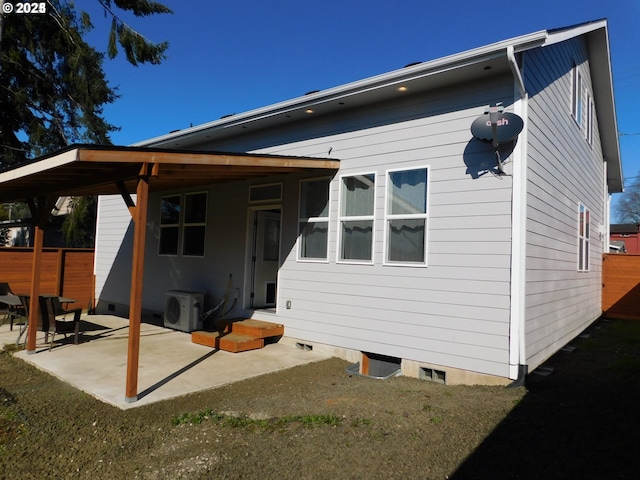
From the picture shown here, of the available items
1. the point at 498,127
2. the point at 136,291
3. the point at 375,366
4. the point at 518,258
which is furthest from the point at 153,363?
the point at 498,127

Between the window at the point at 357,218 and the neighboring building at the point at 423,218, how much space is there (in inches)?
0.9

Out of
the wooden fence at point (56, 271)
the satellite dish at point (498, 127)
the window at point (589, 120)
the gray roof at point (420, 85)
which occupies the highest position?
the window at point (589, 120)

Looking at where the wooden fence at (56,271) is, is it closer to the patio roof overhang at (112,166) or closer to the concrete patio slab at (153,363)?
the concrete patio slab at (153,363)

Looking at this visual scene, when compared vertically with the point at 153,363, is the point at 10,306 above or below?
above

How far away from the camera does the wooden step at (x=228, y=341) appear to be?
6.73 meters

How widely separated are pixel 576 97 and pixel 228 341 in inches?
305

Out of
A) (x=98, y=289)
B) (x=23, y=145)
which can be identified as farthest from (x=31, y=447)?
(x=23, y=145)

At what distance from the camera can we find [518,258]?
16.4 feet

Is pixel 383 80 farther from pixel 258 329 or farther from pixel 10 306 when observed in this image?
pixel 10 306

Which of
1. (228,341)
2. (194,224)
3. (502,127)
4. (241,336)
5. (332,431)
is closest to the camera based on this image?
(332,431)

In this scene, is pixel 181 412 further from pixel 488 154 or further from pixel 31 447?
pixel 488 154

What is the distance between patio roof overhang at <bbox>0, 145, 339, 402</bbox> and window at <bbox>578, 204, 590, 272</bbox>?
5.29 meters

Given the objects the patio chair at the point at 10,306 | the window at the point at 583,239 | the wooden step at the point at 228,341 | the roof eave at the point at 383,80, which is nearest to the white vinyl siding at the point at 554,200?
the window at the point at 583,239

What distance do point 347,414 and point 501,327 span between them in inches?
82.9
